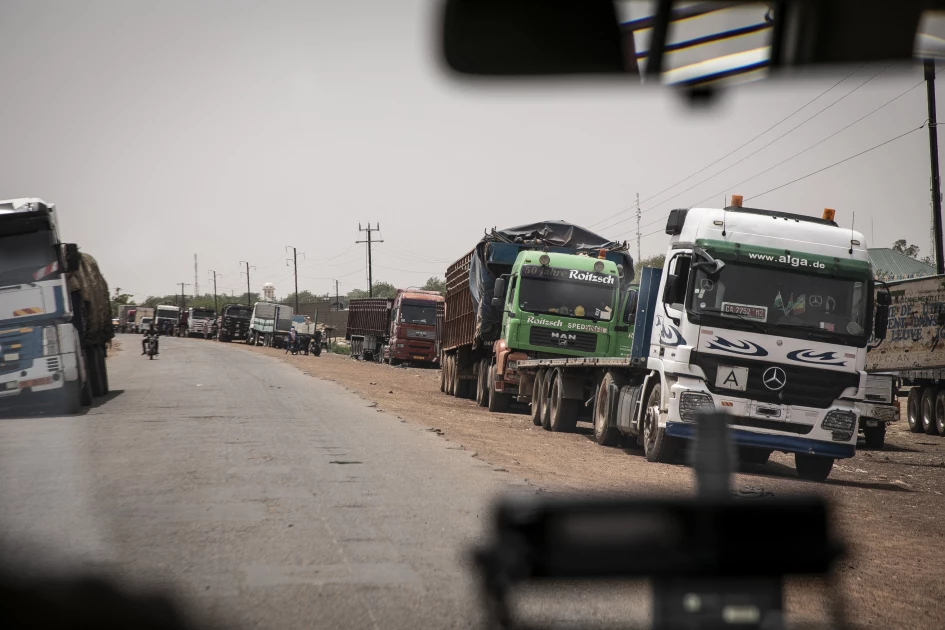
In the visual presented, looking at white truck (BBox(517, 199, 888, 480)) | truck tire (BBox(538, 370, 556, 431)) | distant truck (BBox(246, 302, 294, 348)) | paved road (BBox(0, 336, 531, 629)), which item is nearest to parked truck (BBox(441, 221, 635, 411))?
truck tire (BBox(538, 370, 556, 431))

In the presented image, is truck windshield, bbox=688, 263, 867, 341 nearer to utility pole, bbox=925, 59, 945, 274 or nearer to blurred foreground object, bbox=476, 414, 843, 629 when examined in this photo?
blurred foreground object, bbox=476, 414, 843, 629

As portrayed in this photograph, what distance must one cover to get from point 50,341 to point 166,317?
2851 inches

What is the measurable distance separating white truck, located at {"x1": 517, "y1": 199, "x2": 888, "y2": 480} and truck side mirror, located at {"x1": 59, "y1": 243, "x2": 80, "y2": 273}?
33.3 feet

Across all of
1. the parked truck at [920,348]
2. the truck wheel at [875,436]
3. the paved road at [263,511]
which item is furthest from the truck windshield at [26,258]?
the parked truck at [920,348]

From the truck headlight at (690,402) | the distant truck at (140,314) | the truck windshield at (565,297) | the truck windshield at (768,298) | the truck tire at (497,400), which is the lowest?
the truck tire at (497,400)

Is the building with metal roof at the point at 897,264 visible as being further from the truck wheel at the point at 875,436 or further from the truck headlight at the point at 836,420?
the truck headlight at the point at 836,420

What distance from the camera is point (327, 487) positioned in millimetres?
9648

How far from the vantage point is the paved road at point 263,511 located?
5793 millimetres

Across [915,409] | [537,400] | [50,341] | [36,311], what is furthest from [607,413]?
[915,409]

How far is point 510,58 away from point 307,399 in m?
19.3

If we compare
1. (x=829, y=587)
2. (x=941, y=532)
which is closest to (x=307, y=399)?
(x=941, y=532)

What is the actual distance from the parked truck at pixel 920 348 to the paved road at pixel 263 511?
42.1 ft

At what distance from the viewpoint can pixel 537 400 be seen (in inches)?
782

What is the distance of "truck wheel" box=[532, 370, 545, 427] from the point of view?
19.6 metres
